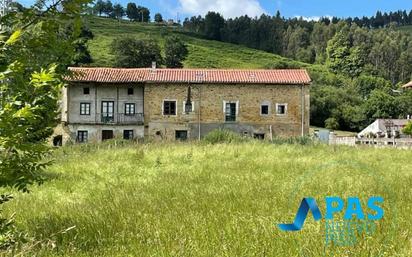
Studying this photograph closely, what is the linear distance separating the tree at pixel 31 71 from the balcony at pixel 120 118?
124 feet

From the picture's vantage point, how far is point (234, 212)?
188 inches

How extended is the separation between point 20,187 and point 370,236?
2.74 meters

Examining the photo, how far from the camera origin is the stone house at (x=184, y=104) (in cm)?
4062

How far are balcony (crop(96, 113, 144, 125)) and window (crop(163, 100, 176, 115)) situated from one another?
2224 millimetres

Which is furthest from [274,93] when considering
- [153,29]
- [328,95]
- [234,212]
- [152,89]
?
[153,29]

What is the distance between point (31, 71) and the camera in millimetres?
3793

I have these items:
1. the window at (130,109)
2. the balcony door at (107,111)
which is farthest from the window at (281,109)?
the balcony door at (107,111)

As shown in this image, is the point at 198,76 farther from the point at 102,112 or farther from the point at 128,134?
the point at 102,112

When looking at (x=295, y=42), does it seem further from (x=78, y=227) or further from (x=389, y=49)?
(x=78, y=227)

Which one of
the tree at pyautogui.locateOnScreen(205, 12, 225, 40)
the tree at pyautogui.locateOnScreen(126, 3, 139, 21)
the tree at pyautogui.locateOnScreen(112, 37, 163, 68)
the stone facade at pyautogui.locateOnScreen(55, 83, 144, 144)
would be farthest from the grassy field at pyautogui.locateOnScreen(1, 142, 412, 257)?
the tree at pyautogui.locateOnScreen(126, 3, 139, 21)

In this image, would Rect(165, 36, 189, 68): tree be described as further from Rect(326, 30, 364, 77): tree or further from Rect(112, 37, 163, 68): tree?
Rect(326, 30, 364, 77): tree

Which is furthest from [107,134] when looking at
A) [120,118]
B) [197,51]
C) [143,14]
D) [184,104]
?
[143,14]

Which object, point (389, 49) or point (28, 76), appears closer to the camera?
point (28, 76)

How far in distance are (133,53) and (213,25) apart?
2900 inches
